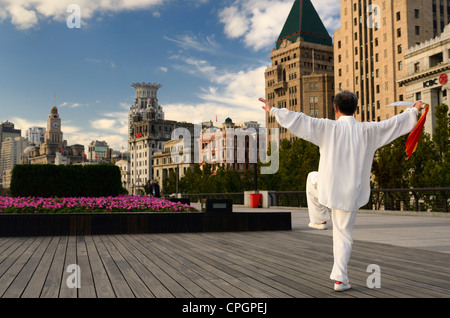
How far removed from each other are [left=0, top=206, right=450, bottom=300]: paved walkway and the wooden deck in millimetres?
12

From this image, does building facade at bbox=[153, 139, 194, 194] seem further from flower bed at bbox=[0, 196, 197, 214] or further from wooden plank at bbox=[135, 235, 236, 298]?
wooden plank at bbox=[135, 235, 236, 298]

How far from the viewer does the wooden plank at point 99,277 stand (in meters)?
4.80

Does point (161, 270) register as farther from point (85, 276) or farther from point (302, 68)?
point (302, 68)

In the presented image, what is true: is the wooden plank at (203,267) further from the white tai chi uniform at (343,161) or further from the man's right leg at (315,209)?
the man's right leg at (315,209)

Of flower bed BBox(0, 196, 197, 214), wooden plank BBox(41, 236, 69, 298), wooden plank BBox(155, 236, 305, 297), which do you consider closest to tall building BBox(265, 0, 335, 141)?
flower bed BBox(0, 196, 197, 214)

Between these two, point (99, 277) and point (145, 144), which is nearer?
point (99, 277)

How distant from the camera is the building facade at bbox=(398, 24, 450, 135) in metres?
55.8

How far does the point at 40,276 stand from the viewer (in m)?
5.90

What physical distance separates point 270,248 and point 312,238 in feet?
7.62

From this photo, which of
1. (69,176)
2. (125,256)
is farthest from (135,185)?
(125,256)

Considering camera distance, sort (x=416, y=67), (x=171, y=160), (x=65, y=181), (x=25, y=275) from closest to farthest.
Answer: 1. (x=25, y=275)
2. (x=65, y=181)
3. (x=416, y=67)
4. (x=171, y=160)

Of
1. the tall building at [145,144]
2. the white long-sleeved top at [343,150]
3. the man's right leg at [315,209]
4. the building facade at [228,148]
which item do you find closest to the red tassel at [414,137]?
the white long-sleeved top at [343,150]

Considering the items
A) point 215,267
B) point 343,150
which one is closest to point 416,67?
point 215,267

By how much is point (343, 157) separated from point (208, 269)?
2.75 metres
